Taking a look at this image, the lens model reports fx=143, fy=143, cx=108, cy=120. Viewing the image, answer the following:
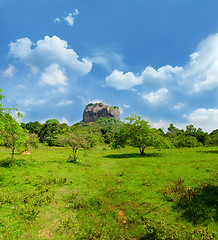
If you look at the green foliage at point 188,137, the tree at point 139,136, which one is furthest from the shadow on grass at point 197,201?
the green foliage at point 188,137

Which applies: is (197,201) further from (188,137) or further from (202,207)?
(188,137)

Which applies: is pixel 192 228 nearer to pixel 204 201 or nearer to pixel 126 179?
pixel 204 201

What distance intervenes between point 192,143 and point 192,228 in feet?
205

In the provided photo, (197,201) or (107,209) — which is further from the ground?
(197,201)

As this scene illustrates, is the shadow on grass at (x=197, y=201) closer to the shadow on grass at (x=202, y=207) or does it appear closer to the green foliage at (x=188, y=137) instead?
the shadow on grass at (x=202, y=207)

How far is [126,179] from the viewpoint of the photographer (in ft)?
54.1

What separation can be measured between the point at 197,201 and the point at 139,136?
2476cm

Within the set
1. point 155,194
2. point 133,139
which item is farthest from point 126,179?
point 133,139

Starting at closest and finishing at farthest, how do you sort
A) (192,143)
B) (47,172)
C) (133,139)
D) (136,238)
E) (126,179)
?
(136,238), (126,179), (47,172), (133,139), (192,143)

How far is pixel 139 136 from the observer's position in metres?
34.8

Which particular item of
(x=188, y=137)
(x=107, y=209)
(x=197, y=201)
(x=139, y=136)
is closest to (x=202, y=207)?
(x=197, y=201)

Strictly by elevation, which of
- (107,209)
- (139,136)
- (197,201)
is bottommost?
(107,209)

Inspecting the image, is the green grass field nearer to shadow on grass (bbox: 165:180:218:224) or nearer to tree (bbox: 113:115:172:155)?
shadow on grass (bbox: 165:180:218:224)

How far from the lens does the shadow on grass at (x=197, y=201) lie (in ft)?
27.6
